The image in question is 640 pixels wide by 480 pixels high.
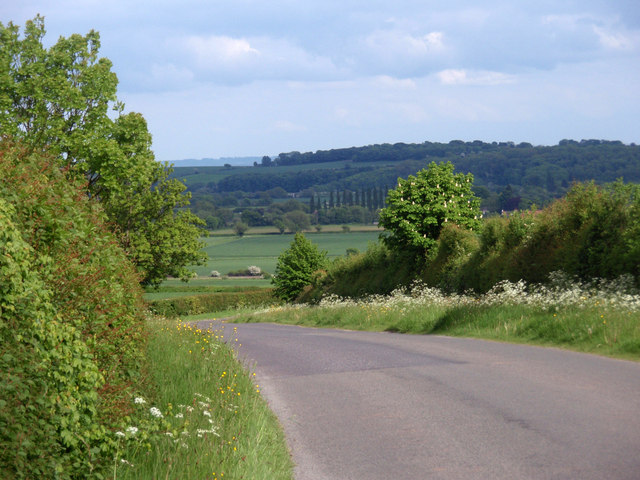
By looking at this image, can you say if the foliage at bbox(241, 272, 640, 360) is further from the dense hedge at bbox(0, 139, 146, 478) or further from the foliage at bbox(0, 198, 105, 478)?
the foliage at bbox(0, 198, 105, 478)

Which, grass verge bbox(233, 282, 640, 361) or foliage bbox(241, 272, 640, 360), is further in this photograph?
foliage bbox(241, 272, 640, 360)

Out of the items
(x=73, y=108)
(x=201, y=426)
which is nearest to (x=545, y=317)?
(x=201, y=426)

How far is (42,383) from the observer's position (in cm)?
505

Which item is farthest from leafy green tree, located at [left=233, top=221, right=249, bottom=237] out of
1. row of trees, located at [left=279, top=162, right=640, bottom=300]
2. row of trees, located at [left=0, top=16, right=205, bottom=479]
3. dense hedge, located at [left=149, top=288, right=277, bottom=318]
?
row of trees, located at [left=0, top=16, right=205, bottom=479]

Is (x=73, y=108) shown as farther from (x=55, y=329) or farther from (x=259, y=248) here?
(x=259, y=248)

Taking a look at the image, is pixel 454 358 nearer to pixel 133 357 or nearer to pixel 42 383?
pixel 133 357

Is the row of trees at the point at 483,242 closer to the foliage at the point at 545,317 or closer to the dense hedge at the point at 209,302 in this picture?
the foliage at the point at 545,317

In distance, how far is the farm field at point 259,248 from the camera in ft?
398

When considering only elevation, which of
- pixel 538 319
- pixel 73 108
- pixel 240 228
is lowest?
pixel 240 228

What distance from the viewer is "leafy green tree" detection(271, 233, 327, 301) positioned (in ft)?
229

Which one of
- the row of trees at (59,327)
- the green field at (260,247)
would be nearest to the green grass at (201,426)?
the row of trees at (59,327)

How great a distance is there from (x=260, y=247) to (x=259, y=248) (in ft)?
6.59

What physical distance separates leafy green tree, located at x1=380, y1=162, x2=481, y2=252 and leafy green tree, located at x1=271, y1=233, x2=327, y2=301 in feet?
91.2

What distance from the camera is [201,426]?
25.1 ft
